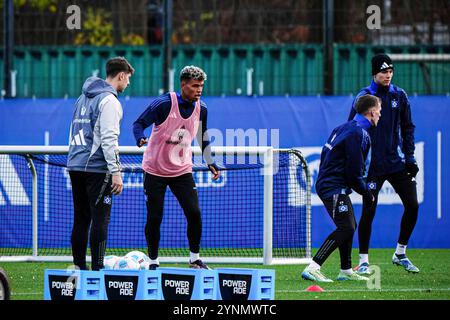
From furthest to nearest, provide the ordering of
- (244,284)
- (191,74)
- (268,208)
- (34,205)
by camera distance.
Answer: (34,205), (268,208), (191,74), (244,284)

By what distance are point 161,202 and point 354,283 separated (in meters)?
2.03

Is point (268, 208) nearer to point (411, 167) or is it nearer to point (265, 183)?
point (265, 183)

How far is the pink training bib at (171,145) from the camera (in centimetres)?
1072

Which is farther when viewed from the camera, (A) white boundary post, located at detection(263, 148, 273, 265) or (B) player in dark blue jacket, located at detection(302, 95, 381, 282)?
(A) white boundary post, located at detection(263, 148, 273, 265)

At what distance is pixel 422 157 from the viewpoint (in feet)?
→ 49.4

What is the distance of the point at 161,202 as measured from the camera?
35.3ft

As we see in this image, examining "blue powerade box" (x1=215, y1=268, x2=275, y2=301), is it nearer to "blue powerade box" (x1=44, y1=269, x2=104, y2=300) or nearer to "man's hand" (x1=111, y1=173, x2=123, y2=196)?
"blue powerade box" (x1=44, y1=269, x2=104, y2=300)

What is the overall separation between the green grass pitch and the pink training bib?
152 centimetres

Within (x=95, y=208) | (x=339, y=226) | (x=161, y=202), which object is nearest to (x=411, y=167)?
(x=339, y=226)

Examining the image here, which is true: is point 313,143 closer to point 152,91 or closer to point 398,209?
point 398,209

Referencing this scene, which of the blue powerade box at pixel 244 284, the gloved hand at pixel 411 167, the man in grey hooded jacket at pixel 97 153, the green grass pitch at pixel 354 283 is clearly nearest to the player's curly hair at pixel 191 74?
the man in grey hooded jacket at pixel 97 153

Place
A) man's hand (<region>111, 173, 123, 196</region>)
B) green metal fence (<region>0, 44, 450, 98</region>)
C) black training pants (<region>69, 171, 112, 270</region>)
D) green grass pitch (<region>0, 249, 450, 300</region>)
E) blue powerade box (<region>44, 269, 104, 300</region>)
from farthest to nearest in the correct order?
green metal fence (<region>0, 44, 450, 98</region>) → black training pants (<region>69, 171, 112, 270</region>) → man's hand (<region>111, 173, 123, 196</region>) → green grass pitch (<region>0, 249, 450, 300</region>) → blue powerade box (<region>44, 269, 104, 300</region>)

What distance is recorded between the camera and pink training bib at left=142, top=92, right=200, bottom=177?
10.7 m

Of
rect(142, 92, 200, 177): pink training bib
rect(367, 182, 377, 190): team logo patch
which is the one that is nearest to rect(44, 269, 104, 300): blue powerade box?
rect(142, 92, 200, 177): pink training bib
